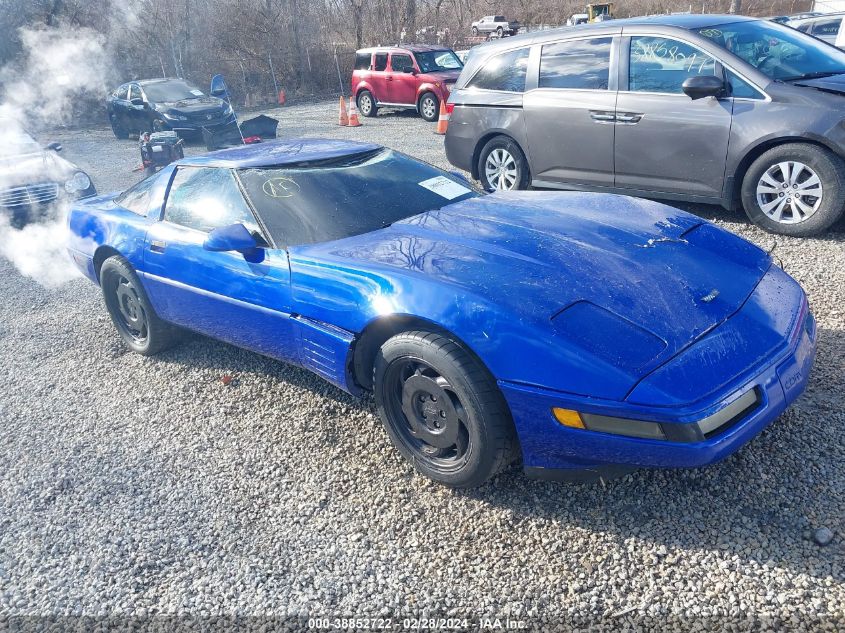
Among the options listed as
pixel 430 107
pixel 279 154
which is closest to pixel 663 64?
pixel 279 154

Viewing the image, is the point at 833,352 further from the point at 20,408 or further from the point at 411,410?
the point at 20,408

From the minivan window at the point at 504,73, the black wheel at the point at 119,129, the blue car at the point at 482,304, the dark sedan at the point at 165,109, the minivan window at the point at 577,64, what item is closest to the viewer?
the blue car at the point at 482,304

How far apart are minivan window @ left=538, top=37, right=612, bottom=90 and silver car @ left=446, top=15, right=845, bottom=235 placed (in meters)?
0.01

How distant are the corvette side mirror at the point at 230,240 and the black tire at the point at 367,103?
41.8 feet

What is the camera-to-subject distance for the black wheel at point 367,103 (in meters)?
15.0

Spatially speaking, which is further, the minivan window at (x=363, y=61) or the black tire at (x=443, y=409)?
the minivan window at (x=363, y=61)

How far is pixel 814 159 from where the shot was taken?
15.0 ft

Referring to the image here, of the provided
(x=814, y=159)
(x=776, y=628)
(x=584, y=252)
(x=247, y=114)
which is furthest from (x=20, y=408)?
(x=247, y=114)

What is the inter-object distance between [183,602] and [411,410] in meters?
1.08

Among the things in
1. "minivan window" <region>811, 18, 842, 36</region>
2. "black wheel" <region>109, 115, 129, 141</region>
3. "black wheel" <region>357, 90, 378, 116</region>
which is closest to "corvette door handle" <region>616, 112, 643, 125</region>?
"black wheel" <region>357, 90, 378, 116</region>

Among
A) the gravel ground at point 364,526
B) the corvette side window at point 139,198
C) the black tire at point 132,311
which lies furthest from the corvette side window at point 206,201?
the gravel ground at point 364,526

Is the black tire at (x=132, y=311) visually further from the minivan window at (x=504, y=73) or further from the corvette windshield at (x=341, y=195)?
the minivan window at (x=504, y=73)

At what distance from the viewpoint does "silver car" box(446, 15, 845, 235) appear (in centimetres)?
468

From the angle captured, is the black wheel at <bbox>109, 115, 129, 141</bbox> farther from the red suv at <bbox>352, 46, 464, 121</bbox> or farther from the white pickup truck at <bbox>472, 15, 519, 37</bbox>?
the white pickup truck at <bbox>472, 15, 519, 37</bbox>
